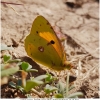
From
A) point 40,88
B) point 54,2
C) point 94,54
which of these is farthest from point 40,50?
point 54,2

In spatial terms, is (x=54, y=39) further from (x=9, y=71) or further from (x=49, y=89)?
(x=9, y=71)

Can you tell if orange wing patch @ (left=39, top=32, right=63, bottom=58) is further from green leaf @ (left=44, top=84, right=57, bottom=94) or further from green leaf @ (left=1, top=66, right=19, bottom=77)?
green leaf @ (left=1, top=66, right=19, bottom=77)

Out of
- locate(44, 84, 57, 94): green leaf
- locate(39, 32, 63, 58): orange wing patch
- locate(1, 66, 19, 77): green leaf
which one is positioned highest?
locate(39, 32, 63, 58): orange wing patch

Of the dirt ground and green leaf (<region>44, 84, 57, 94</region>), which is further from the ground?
the dirt ground

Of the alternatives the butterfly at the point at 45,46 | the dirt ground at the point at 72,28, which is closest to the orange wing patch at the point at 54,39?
the butterfly at the point at 45,46

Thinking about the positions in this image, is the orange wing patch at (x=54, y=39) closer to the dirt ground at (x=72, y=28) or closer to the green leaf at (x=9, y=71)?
the dirt ground at (x=72, y=28)

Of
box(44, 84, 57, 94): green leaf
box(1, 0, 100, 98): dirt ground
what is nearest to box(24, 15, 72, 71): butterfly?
box(1, 0, 100, 98): dirt ground

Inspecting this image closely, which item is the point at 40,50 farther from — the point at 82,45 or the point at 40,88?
the point at 82,45
